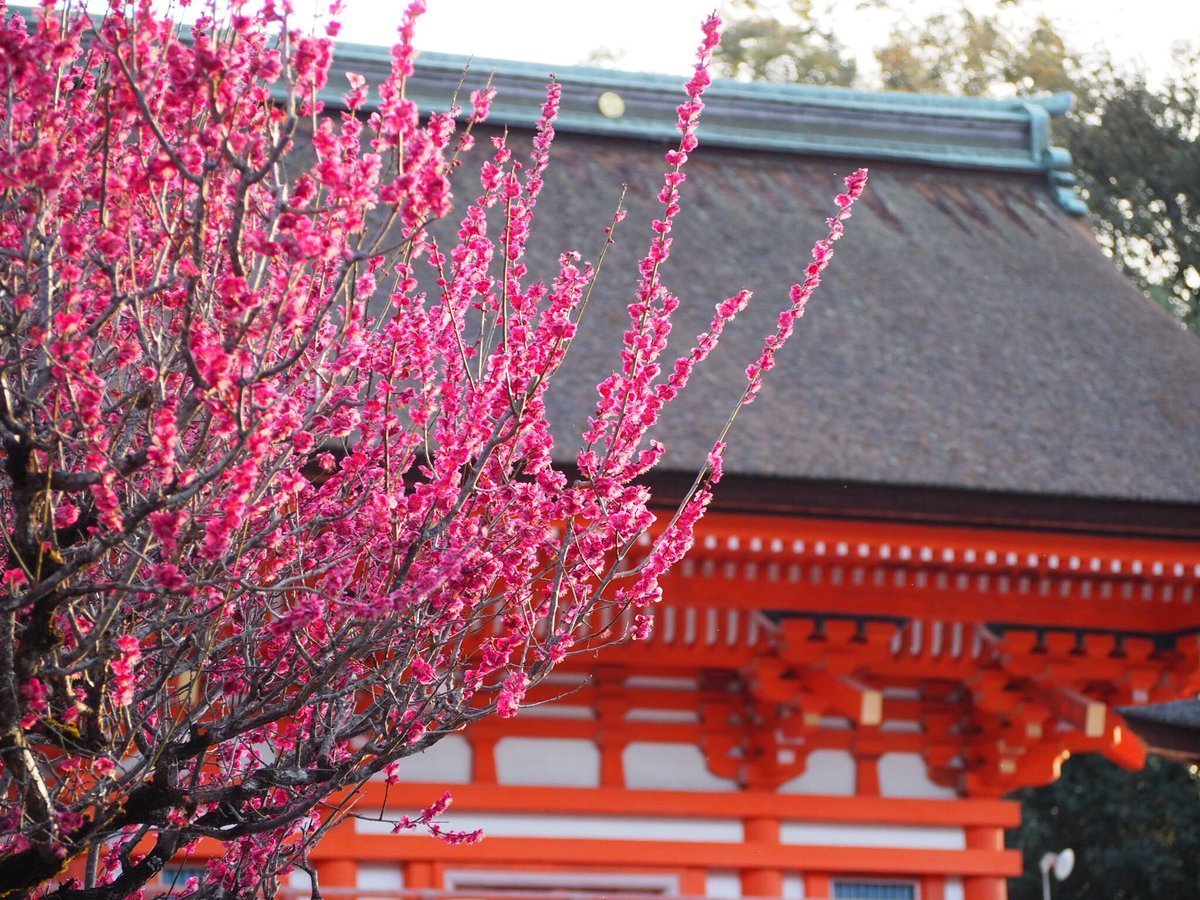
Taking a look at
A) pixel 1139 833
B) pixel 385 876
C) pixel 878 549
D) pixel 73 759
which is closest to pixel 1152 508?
pixel 878 549

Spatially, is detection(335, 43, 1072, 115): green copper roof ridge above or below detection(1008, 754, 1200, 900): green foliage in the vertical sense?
above

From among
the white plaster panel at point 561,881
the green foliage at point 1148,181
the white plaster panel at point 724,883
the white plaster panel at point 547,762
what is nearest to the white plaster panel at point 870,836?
the white plaster panel at point 724,883

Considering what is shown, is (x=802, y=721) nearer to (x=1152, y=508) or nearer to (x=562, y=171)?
(x=1152, y=508)

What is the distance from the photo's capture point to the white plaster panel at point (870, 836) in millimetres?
6352

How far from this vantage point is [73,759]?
3055 mm

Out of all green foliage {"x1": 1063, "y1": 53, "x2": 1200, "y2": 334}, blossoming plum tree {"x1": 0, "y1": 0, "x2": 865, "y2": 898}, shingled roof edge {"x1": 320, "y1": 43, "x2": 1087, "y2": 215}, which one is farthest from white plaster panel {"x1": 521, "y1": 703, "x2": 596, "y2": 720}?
green foliage {"x1": 1063, "y1": 53, "x2": 1200, "y2": 334}

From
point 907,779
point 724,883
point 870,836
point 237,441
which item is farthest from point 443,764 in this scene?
point 237,441

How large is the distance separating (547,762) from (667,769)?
0.47 m

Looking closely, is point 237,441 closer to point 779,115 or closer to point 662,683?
point 662,683

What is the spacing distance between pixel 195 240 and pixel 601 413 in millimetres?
965

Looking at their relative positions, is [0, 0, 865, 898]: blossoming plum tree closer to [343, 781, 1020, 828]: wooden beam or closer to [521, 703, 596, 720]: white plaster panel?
[343, 781, 1020, 828]: wooden beam

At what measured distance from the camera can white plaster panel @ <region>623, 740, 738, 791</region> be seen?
6277mm

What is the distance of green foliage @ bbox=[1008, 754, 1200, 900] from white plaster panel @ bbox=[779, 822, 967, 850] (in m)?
8.78

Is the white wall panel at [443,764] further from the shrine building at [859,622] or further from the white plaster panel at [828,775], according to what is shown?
the white plaster panel at [828,775]
